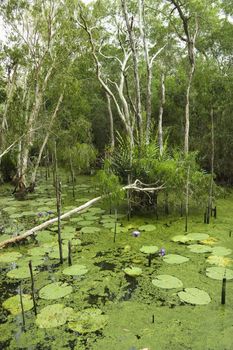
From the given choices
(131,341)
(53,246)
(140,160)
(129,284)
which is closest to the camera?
(131,341)

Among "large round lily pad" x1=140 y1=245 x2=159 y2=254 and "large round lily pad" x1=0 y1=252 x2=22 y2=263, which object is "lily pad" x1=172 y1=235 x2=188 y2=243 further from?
"large round lily pad" x1=0 y1=252 x2=22 y2=263

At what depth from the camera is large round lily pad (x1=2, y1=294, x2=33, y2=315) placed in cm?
345

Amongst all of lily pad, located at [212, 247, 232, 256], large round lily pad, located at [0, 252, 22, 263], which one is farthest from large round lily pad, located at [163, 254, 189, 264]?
large round lily pad, located at [0, 252, 22, 263]

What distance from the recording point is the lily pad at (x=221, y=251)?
4.78 metres

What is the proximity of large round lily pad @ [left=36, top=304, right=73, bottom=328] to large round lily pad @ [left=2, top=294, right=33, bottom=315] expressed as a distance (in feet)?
0.70

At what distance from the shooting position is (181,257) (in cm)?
471

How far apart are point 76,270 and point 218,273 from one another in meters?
1.84

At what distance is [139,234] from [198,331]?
8.58ft

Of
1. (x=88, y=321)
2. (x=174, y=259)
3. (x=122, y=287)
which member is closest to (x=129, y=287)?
(x=122, y=287)

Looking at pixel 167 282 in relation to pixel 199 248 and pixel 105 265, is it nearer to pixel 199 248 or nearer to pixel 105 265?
pixel 105 265

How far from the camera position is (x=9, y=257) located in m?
4.90

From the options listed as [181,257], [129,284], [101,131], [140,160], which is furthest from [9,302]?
[101,131]

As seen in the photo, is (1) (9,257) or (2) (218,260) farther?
(1) (9,257)

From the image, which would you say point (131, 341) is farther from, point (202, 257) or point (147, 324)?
point (202, 257)
